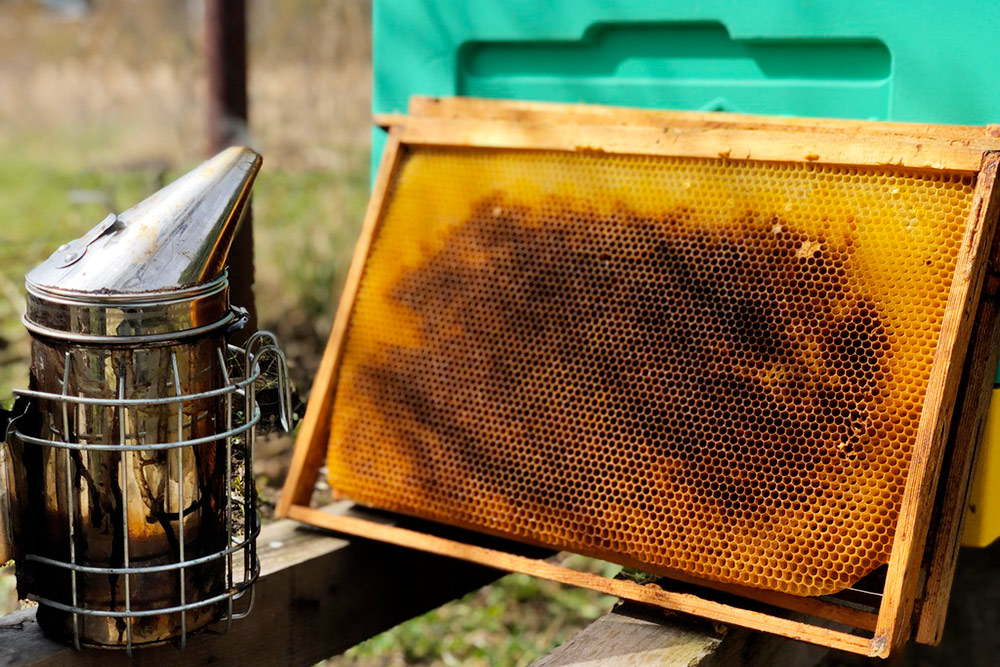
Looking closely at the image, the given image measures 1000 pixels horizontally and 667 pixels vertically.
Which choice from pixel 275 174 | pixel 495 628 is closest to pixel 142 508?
pixel 495 628

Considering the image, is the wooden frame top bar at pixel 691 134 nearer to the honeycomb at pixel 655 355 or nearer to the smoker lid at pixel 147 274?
the honeycomb at pixel 655 355

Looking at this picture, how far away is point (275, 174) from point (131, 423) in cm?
403

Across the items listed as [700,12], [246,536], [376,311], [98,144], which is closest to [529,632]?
[376,311]

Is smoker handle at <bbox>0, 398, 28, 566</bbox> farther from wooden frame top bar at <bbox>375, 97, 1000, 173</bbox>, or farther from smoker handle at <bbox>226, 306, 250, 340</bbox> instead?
wooden frame top bar at <bbox>375, 97, 1000, 173</bbox>

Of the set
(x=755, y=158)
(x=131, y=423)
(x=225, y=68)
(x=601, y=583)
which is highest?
(x=225, y=68)

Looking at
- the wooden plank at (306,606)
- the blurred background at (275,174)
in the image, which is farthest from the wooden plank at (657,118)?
the blurred background at (275,174)

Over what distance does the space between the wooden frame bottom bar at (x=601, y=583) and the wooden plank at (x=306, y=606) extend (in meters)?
0.04

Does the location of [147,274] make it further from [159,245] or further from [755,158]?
[755,158]

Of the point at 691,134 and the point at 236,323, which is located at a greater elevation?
the point at 691,134

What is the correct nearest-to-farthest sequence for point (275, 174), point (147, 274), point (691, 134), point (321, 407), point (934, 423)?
point (147, 274) → point (934, 423) → point (691, 134) → point (321, 407) → point (275, 174)

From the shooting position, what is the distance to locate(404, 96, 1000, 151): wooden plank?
146 centimetres

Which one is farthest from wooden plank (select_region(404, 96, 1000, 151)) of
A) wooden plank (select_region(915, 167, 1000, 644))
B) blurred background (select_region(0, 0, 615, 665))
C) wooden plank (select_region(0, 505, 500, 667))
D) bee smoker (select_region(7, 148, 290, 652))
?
blurred background (select_region(0, 0, 615, 665))

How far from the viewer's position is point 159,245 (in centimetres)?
122

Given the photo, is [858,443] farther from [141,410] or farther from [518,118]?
[141,410]
